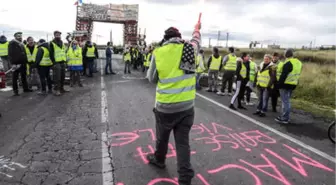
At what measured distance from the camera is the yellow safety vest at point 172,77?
3.35 meters

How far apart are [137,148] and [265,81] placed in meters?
A: 4.73

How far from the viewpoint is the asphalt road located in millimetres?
3826

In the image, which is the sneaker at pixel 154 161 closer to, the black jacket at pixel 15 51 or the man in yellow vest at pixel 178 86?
the man in yellow vest at pixel 178 86

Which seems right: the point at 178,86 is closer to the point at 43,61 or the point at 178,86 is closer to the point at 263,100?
the point at 263,100

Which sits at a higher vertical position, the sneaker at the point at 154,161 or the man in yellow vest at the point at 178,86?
the man in yellow vest at the point at 178,86

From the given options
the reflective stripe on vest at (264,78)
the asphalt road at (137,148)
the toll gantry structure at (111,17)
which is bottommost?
the asphalt road at (137,148)

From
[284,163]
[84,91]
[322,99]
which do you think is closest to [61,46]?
[84,91]

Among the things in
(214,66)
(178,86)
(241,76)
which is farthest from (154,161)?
(214,66)

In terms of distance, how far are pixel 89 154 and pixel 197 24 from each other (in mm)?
2705

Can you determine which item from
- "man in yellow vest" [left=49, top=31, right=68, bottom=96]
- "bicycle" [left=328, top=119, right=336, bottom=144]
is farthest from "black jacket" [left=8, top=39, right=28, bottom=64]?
"bicycle" [left=328, top=119, right=336, bottom=144]

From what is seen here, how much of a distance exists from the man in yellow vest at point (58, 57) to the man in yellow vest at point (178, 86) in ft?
22.4

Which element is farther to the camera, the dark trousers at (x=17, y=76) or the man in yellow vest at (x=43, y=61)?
the dark trousers at (x=17, y=76)

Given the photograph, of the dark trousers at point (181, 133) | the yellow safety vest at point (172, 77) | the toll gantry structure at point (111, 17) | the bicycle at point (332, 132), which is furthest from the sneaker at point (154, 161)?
the toll gantry structure at point (111, 17)

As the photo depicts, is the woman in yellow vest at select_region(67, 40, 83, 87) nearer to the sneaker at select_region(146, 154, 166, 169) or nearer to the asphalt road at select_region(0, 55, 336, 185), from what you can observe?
the asphalt road at select_region(0, 55, 336, 185)
